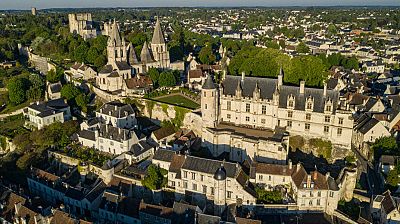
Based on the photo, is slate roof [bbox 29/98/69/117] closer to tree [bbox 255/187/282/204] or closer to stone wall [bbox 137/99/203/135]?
A: stone wall [bbox 137/99/203/135]

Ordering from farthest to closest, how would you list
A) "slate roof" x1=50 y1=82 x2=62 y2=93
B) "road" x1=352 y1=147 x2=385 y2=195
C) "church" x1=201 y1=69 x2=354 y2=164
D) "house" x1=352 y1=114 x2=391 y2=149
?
1. "slate roof" x1=50 y1=82 x2=62 y2=93
2. "house" x1=352 y1=114 x2=391 y2=149
3. "church" x1=201 y1=69 x2=354 y2=164
4. "road" x1=352 y1=147 x2=385 y2=195

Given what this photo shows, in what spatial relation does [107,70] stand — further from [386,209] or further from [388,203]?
[386,209]

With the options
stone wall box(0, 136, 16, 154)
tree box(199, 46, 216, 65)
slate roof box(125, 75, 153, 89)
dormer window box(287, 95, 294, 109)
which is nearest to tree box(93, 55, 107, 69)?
slate roof box(125, 75, 153, 89)

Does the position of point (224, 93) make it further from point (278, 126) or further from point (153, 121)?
point (153, 121)

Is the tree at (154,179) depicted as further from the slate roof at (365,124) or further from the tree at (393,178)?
the slate roof at (365,124)

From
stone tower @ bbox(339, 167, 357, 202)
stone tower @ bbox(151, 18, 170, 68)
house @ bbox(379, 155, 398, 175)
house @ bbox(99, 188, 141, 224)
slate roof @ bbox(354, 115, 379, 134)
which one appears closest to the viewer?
house @ bbox(99, 188, 141, 224)

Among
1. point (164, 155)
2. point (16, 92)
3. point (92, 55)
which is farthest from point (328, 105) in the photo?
point (16, 92)

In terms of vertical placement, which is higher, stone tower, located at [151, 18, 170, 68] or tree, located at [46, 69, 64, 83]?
stone tower, located at [151, 18, 170, 68]
